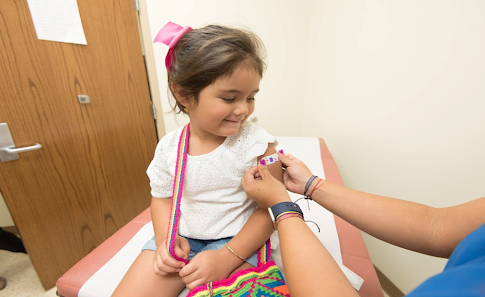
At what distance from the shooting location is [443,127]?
0.88 m

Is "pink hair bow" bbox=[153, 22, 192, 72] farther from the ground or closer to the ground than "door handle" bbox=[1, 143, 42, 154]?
farther from the ground

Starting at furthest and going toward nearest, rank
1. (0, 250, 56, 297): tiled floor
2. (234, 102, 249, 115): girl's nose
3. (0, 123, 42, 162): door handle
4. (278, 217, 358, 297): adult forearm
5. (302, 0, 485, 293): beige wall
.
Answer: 1. (0, 250, 56, 297): tiled floor
2. (0, 123, 42, 162): door handle
3. (302, 0, 485, 293): beige wall
4. (234, 102, 249, 115): girl's nose
5. (278, 217, 358, 297): adult forearm

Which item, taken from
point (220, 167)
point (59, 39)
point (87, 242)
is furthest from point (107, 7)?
point (87, 242)

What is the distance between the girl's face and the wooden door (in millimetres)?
1083

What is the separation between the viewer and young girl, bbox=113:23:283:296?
58 cm

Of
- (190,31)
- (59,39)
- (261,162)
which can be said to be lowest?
(261,162)

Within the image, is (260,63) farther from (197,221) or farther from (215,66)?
(197,221)

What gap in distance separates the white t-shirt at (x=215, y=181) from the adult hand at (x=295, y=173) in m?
0.08

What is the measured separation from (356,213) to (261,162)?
0.30 metres

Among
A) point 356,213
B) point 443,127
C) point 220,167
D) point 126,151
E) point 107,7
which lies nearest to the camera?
point 356,213

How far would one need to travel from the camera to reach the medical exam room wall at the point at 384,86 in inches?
32.0

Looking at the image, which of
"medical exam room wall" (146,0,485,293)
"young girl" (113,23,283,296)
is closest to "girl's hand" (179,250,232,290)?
"young girl" (113,23,283,296)

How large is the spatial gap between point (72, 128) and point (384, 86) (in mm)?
1892

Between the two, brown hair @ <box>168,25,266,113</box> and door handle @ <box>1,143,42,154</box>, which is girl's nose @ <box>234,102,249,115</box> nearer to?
brown hair @ <box>168,25,266,113</box>
